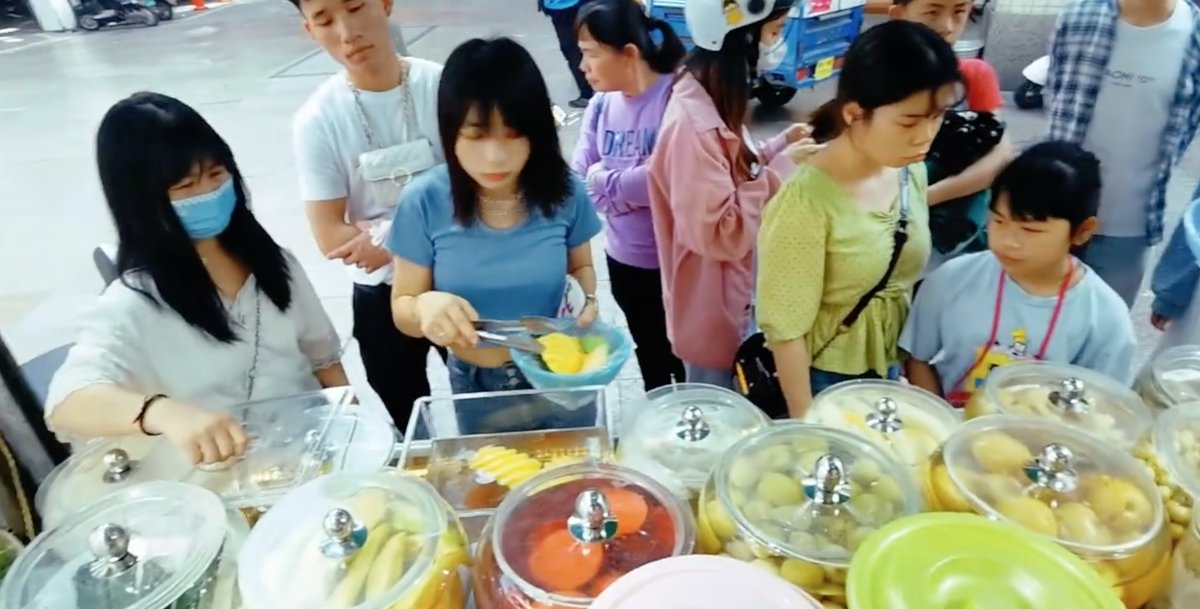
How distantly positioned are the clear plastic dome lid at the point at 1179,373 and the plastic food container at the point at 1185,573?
1.08 ft

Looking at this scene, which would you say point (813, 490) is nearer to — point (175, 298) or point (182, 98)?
point (175, 298)

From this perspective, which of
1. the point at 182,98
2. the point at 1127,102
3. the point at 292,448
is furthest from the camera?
the point at 182,98

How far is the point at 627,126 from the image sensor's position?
218cm

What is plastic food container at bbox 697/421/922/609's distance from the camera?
2.17 feet

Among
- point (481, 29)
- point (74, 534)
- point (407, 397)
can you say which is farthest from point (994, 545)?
point (481, 29)

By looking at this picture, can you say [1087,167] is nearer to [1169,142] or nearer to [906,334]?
[906,334]

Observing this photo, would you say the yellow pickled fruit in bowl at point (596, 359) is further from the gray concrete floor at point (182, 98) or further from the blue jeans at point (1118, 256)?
the blue jeans at point (1118, 256)

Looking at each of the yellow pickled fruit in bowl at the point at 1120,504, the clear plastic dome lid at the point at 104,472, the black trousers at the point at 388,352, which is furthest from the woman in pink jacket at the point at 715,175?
the clear plastic dome lid at the point at 104,472

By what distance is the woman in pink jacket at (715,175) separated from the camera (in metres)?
1.59

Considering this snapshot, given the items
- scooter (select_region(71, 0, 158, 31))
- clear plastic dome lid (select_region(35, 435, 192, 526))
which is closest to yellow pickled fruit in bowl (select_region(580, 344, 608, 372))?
clear plastic dome lid (select_region(35, 435, 192, 526))

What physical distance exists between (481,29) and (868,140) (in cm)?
876

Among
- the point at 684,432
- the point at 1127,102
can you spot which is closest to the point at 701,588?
the point at 684,432

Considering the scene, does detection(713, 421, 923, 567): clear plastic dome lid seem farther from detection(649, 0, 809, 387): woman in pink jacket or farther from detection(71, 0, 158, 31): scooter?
detection(71, 0, 158, 31): scooter

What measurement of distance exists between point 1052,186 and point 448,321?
3.38 feet
